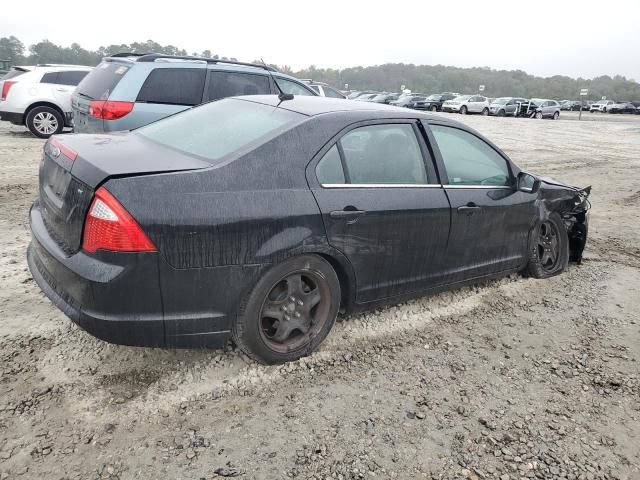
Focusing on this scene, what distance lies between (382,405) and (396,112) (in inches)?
75.7

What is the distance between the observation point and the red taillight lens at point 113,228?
233 cm

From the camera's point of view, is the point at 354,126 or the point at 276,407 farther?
the point at 354,126

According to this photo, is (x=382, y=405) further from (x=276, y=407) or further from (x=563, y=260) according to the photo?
(x=563, y=260)

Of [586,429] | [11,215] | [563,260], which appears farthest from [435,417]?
[11,215]

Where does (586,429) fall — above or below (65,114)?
below

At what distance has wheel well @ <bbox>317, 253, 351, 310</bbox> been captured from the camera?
301 cm

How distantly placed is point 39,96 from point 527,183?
10525 mm

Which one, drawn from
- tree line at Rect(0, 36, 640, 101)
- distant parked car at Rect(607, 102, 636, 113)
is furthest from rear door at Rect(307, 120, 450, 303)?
tree line at Rect(0, 36, 640, 101)

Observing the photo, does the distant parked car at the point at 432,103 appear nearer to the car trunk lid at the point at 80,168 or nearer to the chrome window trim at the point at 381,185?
the chrome window trim at the point at 381,185

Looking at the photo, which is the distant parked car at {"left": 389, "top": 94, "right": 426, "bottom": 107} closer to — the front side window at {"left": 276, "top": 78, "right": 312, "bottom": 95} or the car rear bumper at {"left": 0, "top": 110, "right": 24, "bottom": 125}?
the car rear bumper at {"left": 0, "top": 110, "right": 24, "bottom": 125}

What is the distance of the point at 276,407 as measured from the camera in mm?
2672

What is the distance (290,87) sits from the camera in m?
8.02

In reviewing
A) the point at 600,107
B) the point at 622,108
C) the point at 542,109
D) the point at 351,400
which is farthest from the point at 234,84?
the point at 600,107

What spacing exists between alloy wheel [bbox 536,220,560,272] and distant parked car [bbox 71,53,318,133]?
14.3 ft
